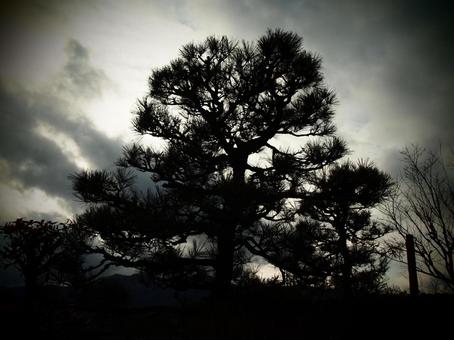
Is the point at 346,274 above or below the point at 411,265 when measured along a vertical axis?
below

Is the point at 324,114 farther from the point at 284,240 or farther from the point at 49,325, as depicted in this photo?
the point at 49,325

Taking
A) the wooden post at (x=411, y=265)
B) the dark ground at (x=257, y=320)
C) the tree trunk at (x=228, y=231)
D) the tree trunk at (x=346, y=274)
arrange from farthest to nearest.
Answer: the tree trunk at (x=346, y=274) → the tree trunk at (x=228, y=231) → the wooden post at (x=411, y=265) → the dark ground at (x=257, y=320)

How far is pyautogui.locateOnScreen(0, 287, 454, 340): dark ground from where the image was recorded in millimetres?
3725

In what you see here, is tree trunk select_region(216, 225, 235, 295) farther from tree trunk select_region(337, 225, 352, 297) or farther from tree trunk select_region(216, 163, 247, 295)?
tree trunk select_region(337, 225, 352, 297)

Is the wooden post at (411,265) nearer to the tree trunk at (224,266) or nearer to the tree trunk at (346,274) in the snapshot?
the tree trunk at (346,274)

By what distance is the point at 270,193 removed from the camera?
4965 mm

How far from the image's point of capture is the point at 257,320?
176 inches

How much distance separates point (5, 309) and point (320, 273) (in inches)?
216

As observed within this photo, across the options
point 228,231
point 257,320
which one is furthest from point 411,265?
point 228,231

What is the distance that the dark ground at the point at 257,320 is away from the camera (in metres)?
3.72

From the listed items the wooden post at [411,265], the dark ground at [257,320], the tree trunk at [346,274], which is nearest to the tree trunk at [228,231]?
the dark ground at [257,320]

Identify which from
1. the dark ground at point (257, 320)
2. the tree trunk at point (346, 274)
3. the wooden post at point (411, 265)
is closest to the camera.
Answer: the dark ground at point (257, 320)

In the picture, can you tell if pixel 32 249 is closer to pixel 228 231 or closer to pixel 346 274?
pixel 228 231

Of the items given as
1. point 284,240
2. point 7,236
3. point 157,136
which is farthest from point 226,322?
point 157,136
